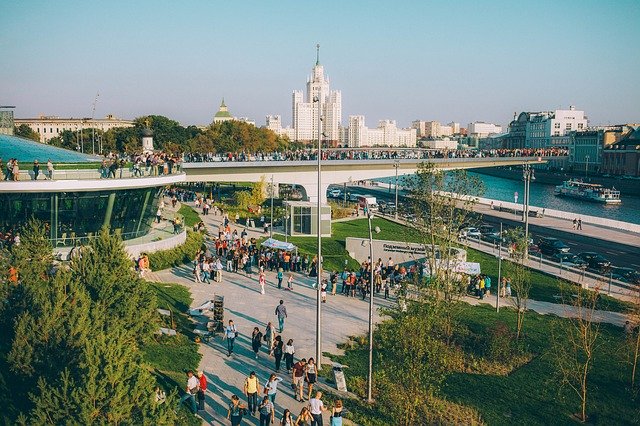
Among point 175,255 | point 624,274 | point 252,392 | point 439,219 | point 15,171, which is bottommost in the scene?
point 624,274

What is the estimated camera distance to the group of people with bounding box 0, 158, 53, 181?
88.4 feet

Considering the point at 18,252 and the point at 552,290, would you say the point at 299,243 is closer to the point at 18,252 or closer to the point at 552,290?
the point at 552,290

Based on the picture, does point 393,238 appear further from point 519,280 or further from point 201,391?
point 201,391

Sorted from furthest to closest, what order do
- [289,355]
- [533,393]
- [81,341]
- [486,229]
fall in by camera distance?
[486,229] < [289,355] < [533,393] < [81,341]

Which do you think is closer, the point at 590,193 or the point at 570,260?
the point at 570,260

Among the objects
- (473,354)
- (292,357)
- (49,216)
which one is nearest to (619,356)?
(473,354)

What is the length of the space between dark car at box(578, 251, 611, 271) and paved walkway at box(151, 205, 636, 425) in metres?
10.3

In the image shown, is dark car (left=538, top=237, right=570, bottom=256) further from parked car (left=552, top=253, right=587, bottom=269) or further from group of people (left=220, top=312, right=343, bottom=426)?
group of people (left=220, top=312, right=343, bottom=426)

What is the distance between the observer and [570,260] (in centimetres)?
3747

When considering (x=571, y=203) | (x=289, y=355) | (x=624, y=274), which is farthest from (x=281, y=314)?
(x=571, y=203)

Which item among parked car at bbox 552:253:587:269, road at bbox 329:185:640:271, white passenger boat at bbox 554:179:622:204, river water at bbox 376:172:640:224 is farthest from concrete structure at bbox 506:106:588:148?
parked car at bbox 552:253:587:269

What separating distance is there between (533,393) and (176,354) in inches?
402

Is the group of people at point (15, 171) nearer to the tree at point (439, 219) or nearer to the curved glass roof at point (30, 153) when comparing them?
the curved glass roof at point (30, 153)

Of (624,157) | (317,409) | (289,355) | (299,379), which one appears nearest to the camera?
(317,409)
